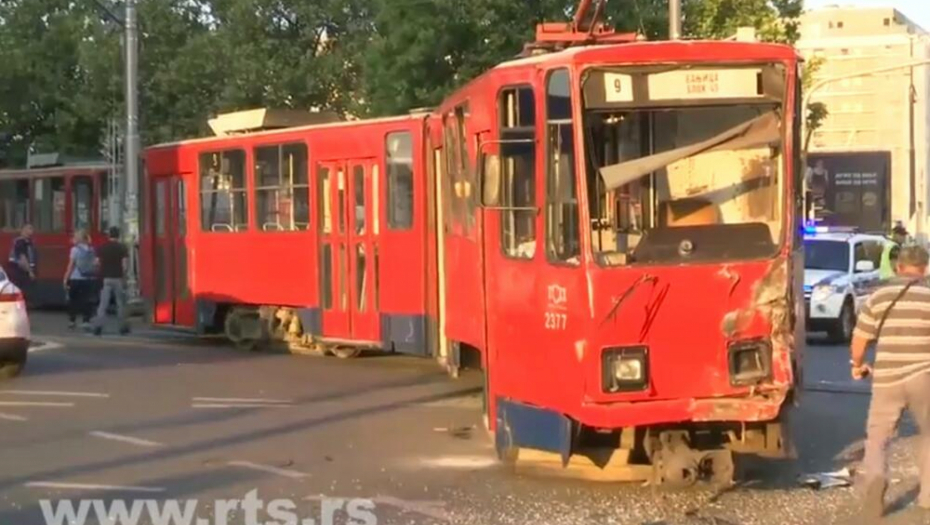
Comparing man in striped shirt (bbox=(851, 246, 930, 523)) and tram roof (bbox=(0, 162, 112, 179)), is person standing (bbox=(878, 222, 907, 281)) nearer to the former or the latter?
man in striped shirt (bbox=(851, 246, 930, 523))

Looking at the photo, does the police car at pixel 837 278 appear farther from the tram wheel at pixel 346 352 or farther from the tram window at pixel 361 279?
the tram window at pixel 361 279

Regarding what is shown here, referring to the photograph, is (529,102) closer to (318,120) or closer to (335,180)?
(335,180)

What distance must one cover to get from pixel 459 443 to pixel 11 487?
3.91 metres

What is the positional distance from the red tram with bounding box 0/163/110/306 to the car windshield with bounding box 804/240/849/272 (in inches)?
536

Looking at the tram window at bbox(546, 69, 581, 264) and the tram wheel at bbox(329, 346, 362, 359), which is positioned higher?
the tram window at bbox(546, 69, 581, 264)

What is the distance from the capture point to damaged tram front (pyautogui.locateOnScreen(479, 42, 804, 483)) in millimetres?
10906

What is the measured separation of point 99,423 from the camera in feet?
50.1

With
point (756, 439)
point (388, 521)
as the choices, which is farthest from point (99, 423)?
point (756, 439)

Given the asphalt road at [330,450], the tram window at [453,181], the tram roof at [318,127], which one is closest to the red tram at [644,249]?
the asphalt road at [330,450]

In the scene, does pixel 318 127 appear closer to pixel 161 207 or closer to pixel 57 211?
pixel 161 207

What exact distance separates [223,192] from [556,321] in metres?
Answer: 12.9

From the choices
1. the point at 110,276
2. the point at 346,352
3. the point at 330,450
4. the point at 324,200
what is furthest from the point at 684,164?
the point at 110,276

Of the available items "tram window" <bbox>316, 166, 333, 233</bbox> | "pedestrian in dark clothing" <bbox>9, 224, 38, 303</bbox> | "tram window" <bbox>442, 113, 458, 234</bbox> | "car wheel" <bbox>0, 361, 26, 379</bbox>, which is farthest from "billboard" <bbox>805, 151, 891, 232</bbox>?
"tram window" <bbox>442, 113, 458, 234</bbox>

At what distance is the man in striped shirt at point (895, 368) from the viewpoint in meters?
10.5
